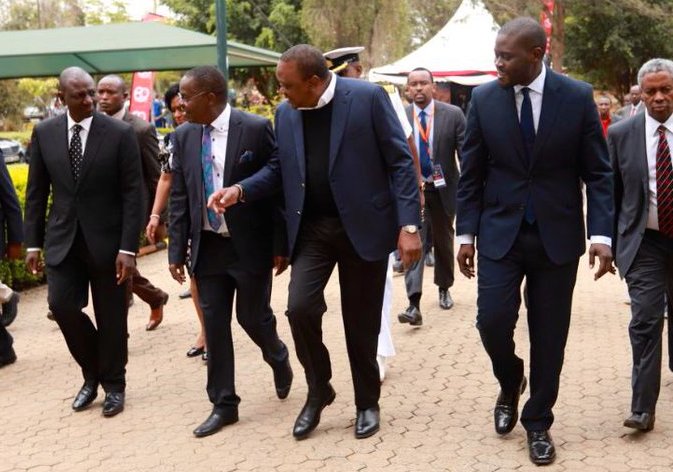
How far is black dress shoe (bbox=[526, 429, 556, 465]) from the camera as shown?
202 inches

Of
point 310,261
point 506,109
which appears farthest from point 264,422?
point 506,109

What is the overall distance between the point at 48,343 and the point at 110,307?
2510mm

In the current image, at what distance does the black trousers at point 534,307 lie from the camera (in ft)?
16.9

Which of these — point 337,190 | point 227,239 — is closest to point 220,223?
point 227,239

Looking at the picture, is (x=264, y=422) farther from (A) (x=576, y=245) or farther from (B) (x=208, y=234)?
(A) (x=576, y=245)

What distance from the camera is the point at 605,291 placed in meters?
10.3

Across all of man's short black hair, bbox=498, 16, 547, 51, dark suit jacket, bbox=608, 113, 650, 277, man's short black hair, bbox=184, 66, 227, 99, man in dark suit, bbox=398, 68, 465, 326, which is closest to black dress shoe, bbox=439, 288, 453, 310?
man in dark suit, bbox=398, 68, 465, 326

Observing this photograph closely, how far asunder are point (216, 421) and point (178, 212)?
1.20 m

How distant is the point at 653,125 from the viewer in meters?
5.68

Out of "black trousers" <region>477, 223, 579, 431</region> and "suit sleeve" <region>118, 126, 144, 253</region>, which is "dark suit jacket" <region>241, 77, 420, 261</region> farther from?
"suit sleeve" <region>118, 126, 144, 253</region>

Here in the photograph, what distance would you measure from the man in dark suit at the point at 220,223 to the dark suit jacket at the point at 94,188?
1.16ft

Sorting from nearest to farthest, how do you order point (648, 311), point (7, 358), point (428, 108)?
point (648, 311), point (7, 358), point (428, 108)

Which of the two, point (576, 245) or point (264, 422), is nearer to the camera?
point (576, 245)

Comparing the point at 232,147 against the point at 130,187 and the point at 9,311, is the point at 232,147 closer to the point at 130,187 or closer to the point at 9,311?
the point at 130,187
